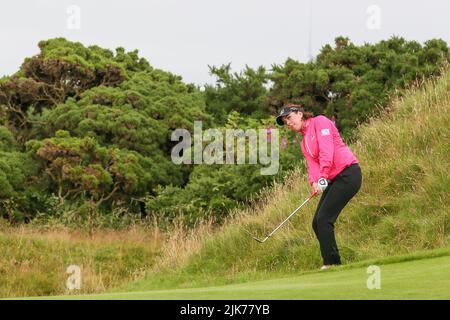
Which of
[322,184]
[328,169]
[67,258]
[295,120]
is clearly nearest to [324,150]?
[328,169]

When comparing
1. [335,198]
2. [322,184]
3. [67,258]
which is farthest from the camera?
[67,258]

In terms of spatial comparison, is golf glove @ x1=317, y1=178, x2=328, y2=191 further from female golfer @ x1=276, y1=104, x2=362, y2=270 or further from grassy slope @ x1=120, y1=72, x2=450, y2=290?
grassy slope @ x1=120, y1=72, x2=450, y2=290

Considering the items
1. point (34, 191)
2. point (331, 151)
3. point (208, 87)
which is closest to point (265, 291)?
point (331, 151)

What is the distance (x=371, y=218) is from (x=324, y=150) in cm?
529

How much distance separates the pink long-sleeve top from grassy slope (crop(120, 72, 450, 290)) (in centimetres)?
363

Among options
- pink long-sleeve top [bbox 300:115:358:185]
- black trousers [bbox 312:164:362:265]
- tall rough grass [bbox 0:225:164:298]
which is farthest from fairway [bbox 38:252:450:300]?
tall rough grass [bbox 0:225:164:298]

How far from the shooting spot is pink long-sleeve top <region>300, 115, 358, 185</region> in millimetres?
10625

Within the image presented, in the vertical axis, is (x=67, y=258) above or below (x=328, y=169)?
below

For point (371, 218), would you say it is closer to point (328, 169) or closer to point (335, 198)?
point (335, 198)

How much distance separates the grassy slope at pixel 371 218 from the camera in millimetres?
14648

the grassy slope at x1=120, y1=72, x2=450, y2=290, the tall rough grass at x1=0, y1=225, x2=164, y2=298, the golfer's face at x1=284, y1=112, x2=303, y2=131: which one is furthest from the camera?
the tall rough grass at x1=0, y1=225, x2=164, y2=298

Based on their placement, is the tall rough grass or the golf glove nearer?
the golf glove

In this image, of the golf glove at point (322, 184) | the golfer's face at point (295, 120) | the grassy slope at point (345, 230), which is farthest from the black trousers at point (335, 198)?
the grassy slope at point (345, 230)

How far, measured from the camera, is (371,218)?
15.6 meters
